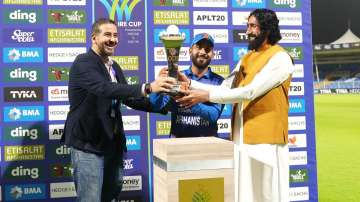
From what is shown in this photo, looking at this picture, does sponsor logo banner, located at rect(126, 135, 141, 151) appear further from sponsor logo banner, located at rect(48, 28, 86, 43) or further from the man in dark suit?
the man in dark suit

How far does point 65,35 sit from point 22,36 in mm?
375

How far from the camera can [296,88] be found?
14.5 feet

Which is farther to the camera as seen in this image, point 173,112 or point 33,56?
point 33,56

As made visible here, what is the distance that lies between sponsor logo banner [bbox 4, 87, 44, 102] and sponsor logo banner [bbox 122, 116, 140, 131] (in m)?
0.79

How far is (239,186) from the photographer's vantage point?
8.63 ft

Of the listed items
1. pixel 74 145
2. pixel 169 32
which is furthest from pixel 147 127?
pixel 169 32

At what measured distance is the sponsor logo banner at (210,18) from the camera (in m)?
4.17

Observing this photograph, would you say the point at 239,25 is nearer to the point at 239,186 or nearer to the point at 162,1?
the point at 162,1

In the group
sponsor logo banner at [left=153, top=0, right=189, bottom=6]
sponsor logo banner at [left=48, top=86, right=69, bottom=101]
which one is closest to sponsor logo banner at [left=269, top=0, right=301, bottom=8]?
sponsor logo banner at [left=153, top=0, right=189, bottom=6]

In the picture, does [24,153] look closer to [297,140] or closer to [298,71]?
[297,140]

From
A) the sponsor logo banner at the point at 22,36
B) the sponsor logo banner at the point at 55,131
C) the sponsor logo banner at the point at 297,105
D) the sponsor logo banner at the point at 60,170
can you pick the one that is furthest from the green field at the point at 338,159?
the sponsor logo banner at the point at 22,36

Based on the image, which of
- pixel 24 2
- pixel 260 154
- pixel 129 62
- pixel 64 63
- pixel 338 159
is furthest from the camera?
pixel 338 159

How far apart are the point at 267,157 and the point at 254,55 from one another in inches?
25.1

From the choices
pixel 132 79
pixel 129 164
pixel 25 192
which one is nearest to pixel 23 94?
pixel 25 192
